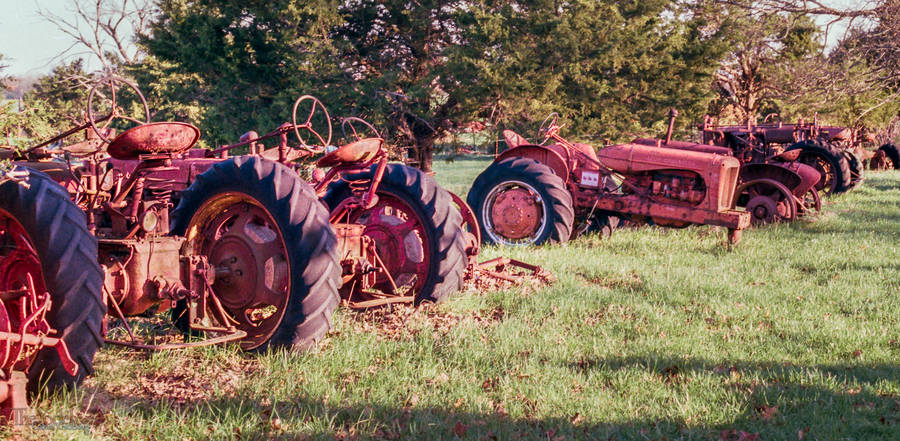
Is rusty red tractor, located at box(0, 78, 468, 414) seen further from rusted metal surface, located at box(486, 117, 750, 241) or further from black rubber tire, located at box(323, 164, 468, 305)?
rusted metal surface, located at box(486, 117, 750, 241)

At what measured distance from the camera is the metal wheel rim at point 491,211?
9672mm

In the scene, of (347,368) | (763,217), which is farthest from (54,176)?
(763,217)

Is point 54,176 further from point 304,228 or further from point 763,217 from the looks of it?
point 763,217

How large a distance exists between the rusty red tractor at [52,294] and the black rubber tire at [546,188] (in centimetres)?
653

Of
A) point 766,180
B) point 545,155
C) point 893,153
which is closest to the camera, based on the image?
point 545,155

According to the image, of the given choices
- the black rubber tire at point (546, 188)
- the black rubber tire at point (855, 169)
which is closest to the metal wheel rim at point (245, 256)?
the black rubber tire at point (546, 188)

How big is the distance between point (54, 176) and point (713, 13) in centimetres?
1768

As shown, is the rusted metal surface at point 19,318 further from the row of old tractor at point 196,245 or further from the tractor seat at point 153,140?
the tractor seat at point 153,140

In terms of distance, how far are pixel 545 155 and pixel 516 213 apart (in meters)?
1.18

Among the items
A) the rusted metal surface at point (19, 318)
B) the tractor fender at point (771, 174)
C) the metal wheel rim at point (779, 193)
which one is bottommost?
the rusted metal surface at point (19, 318)

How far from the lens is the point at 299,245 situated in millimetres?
4480

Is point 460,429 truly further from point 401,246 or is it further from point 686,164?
point 686,164

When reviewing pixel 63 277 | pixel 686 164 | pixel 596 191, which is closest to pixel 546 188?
pixel 596 191

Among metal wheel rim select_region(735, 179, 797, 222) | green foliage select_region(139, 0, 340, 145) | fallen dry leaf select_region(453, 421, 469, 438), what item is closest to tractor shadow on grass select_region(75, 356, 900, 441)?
fallen dry leaf select_region(453, 421, 469, 438)
